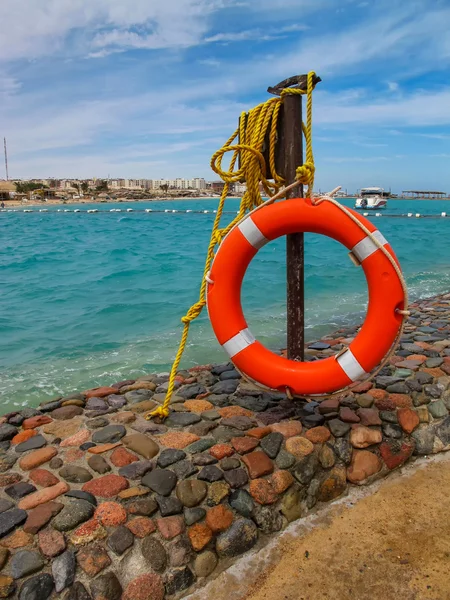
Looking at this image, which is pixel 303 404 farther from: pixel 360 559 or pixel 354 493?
pixel 360 559

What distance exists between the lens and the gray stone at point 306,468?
7.32ft

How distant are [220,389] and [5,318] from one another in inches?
221

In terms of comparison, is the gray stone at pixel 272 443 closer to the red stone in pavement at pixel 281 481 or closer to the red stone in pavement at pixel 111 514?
the red stone in pavement at pixel 281 481

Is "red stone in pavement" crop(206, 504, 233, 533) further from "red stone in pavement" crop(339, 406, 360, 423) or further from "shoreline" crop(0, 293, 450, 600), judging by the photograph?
"red stone in pavement" crop(339, 406, 360, 423)

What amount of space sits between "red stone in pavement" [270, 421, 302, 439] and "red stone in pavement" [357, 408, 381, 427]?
0.36 m

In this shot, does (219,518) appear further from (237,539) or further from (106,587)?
(106,587)

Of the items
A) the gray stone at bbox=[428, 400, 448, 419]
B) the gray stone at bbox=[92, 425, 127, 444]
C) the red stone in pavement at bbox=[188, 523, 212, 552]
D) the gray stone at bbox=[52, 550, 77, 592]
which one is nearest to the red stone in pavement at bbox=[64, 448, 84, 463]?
the gray stone at bbox=[92, 425, 127, 444]

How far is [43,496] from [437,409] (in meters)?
2.13

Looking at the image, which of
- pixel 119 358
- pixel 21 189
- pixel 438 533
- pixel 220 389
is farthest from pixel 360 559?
pixel 21 189

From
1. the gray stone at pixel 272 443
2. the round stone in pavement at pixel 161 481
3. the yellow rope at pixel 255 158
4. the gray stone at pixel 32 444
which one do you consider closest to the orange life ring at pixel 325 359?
the yellow rope at pixel 255 158

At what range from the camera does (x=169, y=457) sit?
7.35 ft

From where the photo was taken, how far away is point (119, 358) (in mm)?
5359

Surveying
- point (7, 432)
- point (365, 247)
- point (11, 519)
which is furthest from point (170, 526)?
point (365, 247)

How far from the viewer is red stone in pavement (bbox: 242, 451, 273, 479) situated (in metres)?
2.18
